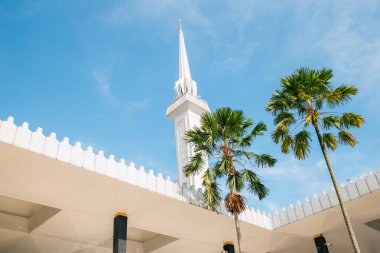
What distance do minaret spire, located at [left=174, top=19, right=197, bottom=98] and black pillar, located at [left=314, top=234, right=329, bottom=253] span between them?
13.1 meters

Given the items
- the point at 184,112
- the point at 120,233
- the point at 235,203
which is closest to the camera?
the point at 235,203

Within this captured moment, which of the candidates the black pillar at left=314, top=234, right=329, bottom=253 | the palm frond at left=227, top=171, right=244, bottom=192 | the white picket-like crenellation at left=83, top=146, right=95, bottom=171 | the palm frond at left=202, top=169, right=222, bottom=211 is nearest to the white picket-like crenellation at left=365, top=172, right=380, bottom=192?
the black pillar at left=314, top=234, right=329, bottom=253

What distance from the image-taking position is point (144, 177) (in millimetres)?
13602

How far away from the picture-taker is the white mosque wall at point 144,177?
1097cm

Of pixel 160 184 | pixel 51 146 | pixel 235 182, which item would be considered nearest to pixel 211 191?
pixel 235 182

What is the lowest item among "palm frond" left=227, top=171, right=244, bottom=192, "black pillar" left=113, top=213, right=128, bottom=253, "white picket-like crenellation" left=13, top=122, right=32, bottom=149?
"black pillar" left=113, top=213, right=128, bottom=253

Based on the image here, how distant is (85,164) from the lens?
12.0 m

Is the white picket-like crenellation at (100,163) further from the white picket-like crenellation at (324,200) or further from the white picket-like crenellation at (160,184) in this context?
the white picket-like crenellation at (324,200)

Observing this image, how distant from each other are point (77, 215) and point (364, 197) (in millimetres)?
12853

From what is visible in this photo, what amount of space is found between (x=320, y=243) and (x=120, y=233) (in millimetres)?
11579

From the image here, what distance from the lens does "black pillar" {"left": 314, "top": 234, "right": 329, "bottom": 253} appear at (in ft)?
63.6

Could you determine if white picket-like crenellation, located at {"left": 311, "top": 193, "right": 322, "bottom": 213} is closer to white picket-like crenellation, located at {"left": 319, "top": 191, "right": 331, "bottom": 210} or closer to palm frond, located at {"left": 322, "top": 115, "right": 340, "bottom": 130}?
white picket-like crenellation, located at {"left": 319, "top": 191, "right": 331, "bottom": 210}

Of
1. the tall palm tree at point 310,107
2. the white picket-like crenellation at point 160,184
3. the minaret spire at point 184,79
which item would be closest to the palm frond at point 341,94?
the tall palm tree at point 310,107

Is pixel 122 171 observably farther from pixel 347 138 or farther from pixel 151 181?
pixel 347 138
